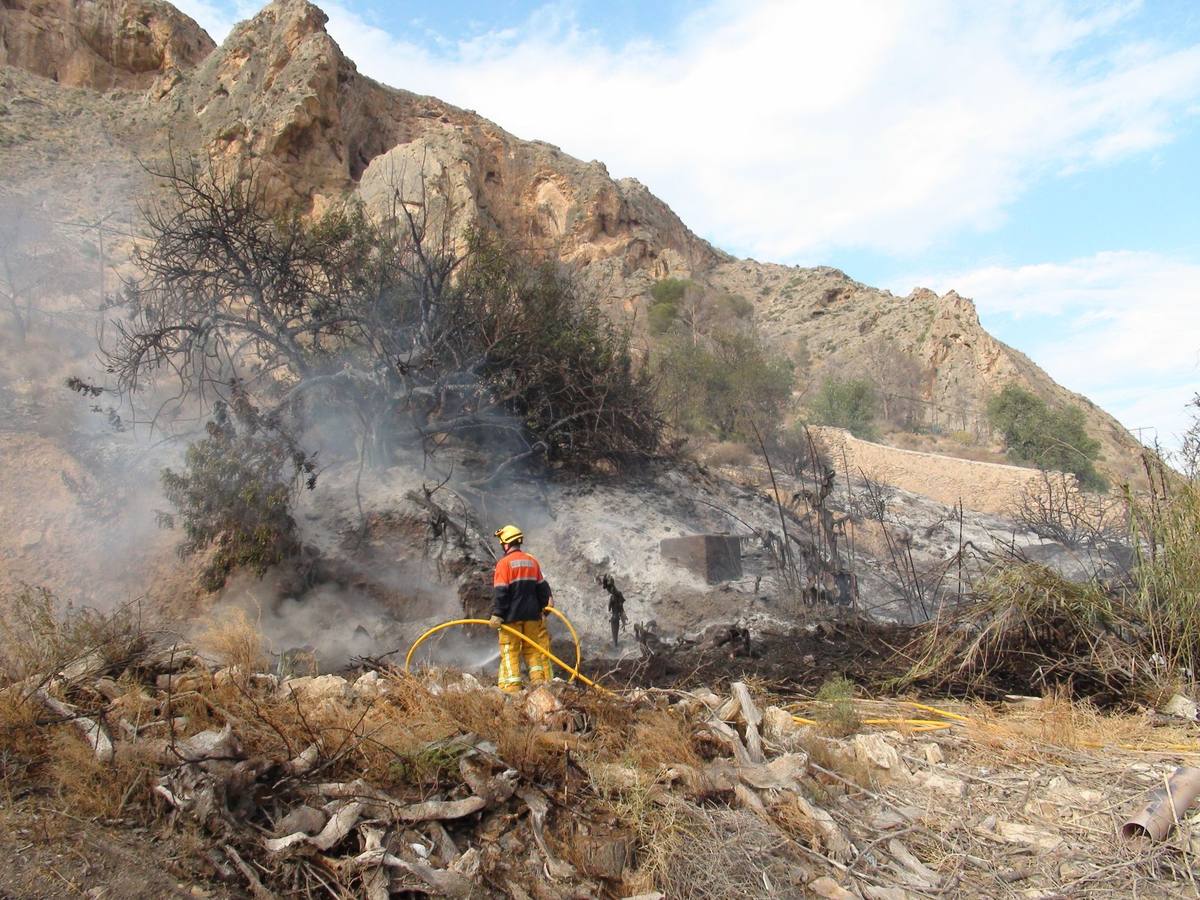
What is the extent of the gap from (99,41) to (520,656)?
35258 millimetres

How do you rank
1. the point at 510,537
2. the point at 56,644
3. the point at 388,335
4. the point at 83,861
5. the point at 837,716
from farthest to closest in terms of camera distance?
the point at 388,335 < the point at 510,537 < the point at 837,716 < the point at 56,644 < the point at 83,861

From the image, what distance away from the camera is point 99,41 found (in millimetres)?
32031

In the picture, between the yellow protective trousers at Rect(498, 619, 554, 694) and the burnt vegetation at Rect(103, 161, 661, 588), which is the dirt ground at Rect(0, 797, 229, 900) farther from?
the burnt vegetation at Rect(103, 161, 661, 588)

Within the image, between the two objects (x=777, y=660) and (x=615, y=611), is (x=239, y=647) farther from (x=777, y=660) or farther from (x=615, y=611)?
(x=777, y=660)

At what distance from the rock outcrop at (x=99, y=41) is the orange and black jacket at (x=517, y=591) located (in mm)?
30676

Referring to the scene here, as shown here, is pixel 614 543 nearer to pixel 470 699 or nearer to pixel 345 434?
pixel 345 434

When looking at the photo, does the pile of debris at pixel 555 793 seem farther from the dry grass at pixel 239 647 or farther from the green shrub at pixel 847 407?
the green shrub at pixel 847 407

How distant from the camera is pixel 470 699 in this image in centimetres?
470

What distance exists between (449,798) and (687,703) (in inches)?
72.6

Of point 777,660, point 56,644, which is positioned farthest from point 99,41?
point 777,660

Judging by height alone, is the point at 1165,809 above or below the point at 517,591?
above

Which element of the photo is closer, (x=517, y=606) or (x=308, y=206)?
(x=517, y=606)

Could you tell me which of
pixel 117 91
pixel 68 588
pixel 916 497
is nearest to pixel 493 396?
pixel 68 588

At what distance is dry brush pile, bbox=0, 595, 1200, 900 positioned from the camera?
11.7 ft
